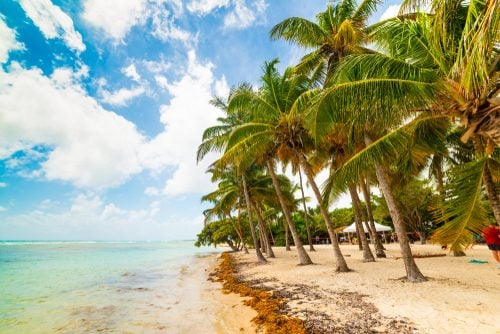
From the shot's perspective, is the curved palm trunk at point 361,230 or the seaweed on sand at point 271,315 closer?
the seaweed on sand at point 271,315

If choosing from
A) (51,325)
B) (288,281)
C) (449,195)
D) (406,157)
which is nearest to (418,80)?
(449,195)

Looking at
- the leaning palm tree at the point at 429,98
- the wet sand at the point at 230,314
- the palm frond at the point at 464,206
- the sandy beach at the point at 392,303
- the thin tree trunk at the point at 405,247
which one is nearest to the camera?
the sandy beach at the point at 392,303

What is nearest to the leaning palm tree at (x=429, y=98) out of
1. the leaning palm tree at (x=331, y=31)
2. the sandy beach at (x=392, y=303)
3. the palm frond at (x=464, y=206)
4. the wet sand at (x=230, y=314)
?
the palm frond at (x=464, y=206)

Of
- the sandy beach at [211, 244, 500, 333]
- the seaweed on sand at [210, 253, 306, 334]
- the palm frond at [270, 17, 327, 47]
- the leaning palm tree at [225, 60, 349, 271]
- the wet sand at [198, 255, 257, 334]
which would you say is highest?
the palm frond at [270, 17, 327, 47]

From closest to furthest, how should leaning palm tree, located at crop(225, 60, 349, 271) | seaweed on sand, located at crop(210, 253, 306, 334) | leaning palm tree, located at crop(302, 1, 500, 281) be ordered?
leaning palm tree, located at crop(302, 1, 500, 281), seaweed on sand, located at crop(210, 253, 306, 334), leaning palm tree, located at crop(225, 60, 349, 271)

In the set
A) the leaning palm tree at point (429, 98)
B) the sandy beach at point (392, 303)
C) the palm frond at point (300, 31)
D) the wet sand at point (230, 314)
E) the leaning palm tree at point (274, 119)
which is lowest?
the wet sand at point (230, 314)

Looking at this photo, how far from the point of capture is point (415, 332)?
376 cm

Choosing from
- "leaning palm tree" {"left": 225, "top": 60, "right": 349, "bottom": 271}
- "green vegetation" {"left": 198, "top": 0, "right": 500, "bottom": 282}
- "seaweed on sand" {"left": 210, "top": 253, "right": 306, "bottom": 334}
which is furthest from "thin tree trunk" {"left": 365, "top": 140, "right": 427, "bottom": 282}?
"seaweed on sand" {"left": 210, "top": 253, "right": 306, "bottom": 334}

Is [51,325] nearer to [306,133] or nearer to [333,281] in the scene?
[333,281]

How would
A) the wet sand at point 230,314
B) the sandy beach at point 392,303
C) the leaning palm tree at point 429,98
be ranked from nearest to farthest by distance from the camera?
1. the sandy beach at point 392,303
2. the leaning palm tree at point 429,98
3. the wet sand at point 230,314

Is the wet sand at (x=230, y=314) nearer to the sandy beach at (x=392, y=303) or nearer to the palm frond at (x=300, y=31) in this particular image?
the sandy beach at (x=392, y=303)

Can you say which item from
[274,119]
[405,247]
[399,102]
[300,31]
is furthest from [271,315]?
[300,31]

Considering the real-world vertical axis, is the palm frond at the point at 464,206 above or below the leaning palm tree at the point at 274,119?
below

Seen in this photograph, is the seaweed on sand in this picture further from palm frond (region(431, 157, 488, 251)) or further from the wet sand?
palm frond (region(431, 157, 488, 251))
